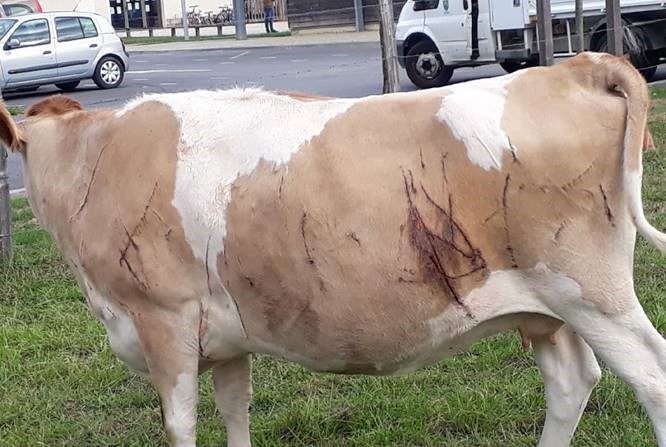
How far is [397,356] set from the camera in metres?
3.65

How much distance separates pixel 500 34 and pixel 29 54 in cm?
958

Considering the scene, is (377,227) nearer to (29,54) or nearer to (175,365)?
(175,365)

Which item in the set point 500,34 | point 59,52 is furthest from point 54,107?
point 59,52

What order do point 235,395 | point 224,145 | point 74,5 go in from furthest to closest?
point 74,5, point 235,395, point 224,145

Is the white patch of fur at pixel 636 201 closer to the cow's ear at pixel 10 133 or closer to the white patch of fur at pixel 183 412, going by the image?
the white patch of fur at pixel 183 412

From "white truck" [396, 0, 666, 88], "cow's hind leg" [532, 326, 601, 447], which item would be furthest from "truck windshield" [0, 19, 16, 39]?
"cow's hind leg" [532, 326, 601, 447]

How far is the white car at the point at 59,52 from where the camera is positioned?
71.2 ft

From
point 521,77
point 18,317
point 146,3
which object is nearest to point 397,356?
point 521,77

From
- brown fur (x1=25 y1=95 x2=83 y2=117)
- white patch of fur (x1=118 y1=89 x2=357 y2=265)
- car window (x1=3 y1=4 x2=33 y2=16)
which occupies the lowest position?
white patch of fur (x1=118 y1=89 x2=357 y2=265)

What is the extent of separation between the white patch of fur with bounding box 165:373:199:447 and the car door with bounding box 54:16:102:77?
19.3 m

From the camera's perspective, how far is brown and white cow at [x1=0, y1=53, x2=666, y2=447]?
348 centimetres

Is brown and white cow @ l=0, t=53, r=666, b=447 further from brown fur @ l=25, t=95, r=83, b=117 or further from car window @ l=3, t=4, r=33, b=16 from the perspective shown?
car window @ l=3, t=4, r=33, b=16

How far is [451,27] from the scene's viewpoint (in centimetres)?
1836

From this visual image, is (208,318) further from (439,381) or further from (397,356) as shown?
(439,381)
